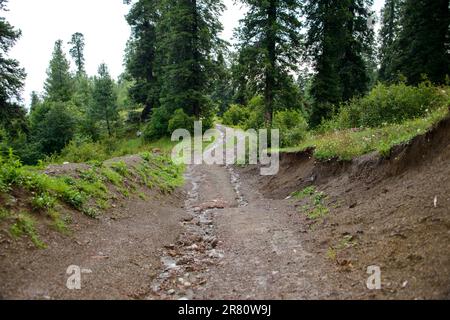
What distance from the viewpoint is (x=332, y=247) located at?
787cm

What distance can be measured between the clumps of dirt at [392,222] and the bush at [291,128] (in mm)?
8264

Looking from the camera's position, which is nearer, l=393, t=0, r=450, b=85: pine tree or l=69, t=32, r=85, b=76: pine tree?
l=393, t=0, r=450, b=85: pine tree

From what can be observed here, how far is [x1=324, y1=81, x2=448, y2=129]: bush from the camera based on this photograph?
13.9 metres

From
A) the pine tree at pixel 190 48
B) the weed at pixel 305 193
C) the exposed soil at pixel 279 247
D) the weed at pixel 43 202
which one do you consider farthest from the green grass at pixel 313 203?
the pine tree at pixel 190 48

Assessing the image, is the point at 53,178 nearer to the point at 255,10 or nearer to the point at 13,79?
the point at 13,79

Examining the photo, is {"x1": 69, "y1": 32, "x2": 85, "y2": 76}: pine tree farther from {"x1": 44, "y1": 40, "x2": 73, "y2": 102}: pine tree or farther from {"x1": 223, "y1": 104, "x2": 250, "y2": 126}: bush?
{"x1": 223, "y1": 104, "x2": 250, "y2": 126}: bush

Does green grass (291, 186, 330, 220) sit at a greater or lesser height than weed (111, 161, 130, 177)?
lesser

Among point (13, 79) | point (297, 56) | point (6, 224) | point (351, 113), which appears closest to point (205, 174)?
point (351, 113)

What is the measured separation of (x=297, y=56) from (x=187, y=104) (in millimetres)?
12985

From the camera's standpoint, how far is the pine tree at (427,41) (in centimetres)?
2538

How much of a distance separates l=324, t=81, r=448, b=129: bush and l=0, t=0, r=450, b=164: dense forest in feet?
0.16

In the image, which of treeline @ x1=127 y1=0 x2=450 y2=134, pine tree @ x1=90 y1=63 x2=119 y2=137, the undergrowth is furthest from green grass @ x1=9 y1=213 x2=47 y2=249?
pine tree @ x1=90 y1=63 x2=119 y2=137

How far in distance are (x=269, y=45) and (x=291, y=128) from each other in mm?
6644

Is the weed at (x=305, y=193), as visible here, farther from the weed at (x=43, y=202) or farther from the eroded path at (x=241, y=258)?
the weed at (x=43, y=202)
